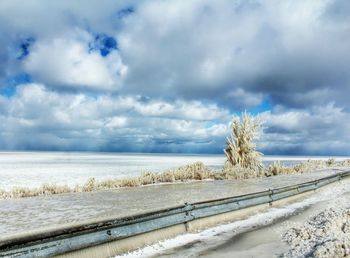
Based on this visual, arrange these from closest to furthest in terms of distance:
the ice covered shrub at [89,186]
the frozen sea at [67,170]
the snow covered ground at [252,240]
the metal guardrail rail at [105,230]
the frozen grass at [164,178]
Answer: the metal guardrail rail at [105,230] < the snow covered ground at [252,240] < the frozen grass at [164,178] < the ice covered shrub at [89,186] < the frozen sea at [67,170]

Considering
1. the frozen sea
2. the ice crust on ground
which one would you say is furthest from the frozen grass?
the ice crust on ground

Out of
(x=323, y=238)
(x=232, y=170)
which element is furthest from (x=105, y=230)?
(x=232, y=170)

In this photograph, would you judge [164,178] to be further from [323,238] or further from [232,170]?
[323,238]

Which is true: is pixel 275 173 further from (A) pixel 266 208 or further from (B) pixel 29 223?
(B) pixel 29 223

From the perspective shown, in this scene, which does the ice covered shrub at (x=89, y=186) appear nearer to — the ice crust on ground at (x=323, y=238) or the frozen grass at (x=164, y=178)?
the frozen grass at (x=164, y=178)

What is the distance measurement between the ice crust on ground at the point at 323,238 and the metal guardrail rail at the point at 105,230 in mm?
2188

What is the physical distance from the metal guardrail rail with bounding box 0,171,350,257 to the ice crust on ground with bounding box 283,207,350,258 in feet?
7.18

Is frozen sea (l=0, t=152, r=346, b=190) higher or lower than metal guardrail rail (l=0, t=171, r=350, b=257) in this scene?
higher

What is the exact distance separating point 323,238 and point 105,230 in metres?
3.72

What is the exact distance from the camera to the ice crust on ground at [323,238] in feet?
19.9

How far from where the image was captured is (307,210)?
12.4 meters

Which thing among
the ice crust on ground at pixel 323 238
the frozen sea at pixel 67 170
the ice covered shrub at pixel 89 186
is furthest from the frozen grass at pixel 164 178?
the ice crust on ground at pixel 323 238

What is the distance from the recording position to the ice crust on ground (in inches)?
239

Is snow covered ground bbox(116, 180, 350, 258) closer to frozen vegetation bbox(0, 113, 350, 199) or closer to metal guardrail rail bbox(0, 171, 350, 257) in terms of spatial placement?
metal guardrail rail bbox(0, 171, 350, 257)
